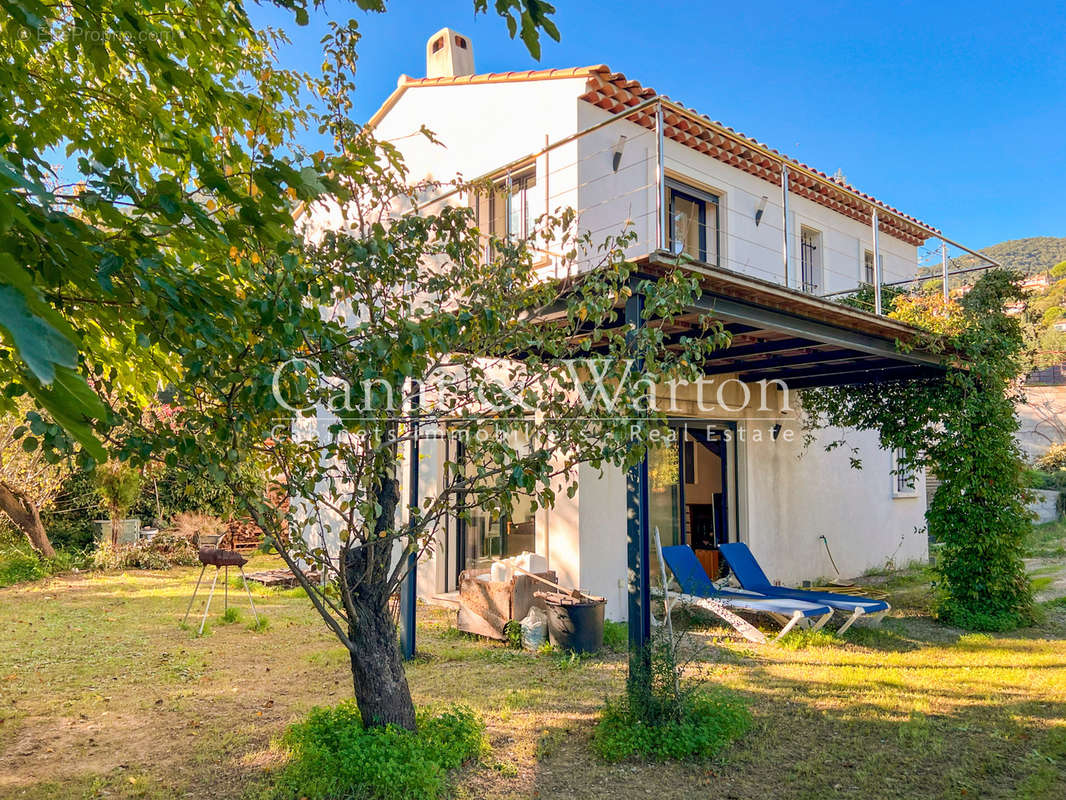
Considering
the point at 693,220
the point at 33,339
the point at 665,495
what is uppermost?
the point at 693,220

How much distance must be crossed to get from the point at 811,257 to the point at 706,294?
279 inches

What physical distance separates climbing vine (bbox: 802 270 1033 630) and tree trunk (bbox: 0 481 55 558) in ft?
47.1

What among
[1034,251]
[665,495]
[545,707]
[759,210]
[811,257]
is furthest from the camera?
[1034,251]

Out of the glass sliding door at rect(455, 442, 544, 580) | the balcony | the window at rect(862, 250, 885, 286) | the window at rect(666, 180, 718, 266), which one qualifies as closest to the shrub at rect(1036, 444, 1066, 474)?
the balcony

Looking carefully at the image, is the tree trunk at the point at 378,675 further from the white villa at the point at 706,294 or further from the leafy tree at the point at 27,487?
the leafy tree at the point at 27,487

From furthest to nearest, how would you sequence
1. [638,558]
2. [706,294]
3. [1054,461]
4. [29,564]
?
[1054,461] < [29,564] < [706,294] < [638,558]

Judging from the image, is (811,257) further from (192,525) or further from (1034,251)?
(1034,251)

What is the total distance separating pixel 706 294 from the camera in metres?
6.17

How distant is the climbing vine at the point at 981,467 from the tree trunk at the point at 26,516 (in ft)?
47.1

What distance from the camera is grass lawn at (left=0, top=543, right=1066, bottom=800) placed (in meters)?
4.25

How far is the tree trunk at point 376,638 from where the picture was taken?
4.30m

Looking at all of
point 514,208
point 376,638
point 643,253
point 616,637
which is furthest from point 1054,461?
point 376,638

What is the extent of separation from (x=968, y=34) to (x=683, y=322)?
439 inches

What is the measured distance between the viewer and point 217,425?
343 cm
